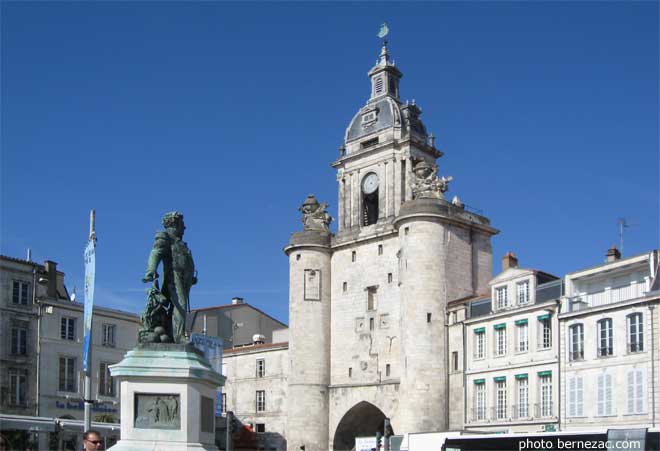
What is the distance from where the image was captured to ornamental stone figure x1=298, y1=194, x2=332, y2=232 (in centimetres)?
6431

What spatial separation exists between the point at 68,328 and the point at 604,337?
102 feet

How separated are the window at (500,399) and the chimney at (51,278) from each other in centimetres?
2625

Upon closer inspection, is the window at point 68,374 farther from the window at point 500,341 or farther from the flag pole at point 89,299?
the flag pole at point 89,299

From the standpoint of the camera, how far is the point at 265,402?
6675cm

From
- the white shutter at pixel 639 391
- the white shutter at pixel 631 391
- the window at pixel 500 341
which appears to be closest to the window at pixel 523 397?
the window at pixel 500 341

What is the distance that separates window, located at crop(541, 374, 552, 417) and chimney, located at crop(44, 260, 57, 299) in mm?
28734

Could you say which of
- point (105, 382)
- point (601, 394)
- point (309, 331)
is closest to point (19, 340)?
point (105, 382)

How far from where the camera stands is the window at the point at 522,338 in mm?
49094

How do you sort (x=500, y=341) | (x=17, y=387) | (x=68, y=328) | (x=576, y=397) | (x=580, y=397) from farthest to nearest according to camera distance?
(x=68, y=328) → (x=17, y=387) → (x=500, y=341) → (x=576, y=397) → (x=580, y=397)

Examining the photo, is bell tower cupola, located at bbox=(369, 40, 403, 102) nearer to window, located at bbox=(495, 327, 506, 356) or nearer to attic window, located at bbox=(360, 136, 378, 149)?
attic window, located at bbox=(360, 136, 378, 149)

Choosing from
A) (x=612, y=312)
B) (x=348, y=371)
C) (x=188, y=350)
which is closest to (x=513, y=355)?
(x=612, y=312)

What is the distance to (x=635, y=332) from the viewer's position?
139 feet

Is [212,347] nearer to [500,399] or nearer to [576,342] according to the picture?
[500,399]

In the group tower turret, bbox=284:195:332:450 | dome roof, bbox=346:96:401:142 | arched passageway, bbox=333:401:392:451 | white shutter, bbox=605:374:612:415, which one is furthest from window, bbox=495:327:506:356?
dome roof, bbox=346:96:401:142
